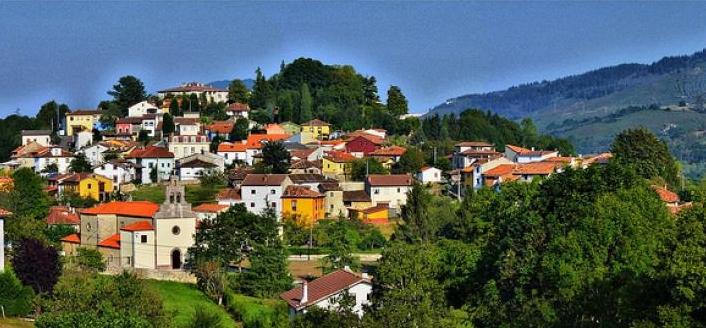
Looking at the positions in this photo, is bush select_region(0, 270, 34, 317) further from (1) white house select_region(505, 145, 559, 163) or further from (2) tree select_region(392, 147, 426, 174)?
(1) white house select_region(505, 145, 559, 163)

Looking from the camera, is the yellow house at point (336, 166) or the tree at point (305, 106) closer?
the yellow house at point (336, 166)

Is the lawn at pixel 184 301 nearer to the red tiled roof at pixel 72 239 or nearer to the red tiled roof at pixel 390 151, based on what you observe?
the red tiled roof at pixel 72 239

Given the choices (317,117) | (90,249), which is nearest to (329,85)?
(317,117)

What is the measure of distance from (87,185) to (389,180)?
17.1 metres

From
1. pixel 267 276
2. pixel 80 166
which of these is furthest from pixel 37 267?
pixel 80 166

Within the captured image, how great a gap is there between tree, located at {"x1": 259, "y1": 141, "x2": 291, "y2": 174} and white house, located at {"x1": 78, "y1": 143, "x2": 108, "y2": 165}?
14.5 m

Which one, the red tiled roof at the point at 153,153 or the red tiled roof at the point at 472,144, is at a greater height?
the red tiled roof at the point at 472,144

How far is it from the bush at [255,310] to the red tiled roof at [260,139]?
107 feet

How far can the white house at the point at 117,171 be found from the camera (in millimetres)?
67750

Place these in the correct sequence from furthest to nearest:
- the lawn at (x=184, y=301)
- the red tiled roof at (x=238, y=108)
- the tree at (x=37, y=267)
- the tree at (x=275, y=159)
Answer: the red tiled roof at (x=238, y=108), the tree at (x=275, y=159), the tree at (x=37, y=267), the lawn at (x=184, y=301)

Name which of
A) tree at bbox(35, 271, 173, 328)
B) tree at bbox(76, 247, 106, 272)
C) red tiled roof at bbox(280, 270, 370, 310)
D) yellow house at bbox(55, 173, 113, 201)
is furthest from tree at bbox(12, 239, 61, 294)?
yellow house at bbox(55, 173, 113, 201)

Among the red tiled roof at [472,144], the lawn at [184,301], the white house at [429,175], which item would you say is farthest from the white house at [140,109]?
the lawn at [184,301]

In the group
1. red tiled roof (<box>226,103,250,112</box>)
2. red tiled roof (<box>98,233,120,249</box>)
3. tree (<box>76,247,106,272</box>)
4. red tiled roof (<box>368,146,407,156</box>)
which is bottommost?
tree (<box>76,247,106,272</box>)

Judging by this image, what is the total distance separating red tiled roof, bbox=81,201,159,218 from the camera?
51156 millimetres
